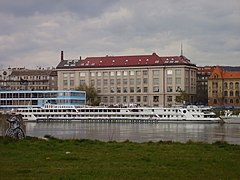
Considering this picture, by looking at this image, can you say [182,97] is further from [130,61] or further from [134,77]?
[130,61]

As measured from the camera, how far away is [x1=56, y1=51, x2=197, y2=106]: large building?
16212 centimetres

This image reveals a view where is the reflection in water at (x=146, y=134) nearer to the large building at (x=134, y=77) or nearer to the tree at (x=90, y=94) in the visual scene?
the tree at (x=90, y=94)

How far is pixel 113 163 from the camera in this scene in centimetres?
2108

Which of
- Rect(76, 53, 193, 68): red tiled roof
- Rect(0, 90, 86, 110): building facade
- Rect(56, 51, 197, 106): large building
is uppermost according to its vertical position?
Rect(76, 53, 193, 68): red tiled roof

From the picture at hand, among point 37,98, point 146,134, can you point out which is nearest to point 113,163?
point 146,134

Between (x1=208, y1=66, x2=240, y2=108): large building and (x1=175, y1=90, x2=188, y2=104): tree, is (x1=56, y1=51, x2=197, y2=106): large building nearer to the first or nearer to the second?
(x1=175, y1=90, x2=188, y2=104): tree

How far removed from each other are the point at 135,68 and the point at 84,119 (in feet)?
175

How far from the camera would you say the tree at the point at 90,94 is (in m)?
156

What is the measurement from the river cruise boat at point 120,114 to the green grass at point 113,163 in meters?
81.1

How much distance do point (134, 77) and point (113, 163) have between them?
145 m

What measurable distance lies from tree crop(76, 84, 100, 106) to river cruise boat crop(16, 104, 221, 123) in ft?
110

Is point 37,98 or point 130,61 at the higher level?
point 130,61

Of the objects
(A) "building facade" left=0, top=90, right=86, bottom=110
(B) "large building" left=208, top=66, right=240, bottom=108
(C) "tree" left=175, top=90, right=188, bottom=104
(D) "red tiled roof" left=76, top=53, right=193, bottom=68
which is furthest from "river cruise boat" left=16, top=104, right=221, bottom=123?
(B) "large building" left=208, top=66, right=240, bottom=108

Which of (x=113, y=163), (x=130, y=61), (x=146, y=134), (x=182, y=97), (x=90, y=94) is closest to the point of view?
(x=113, y=163)
